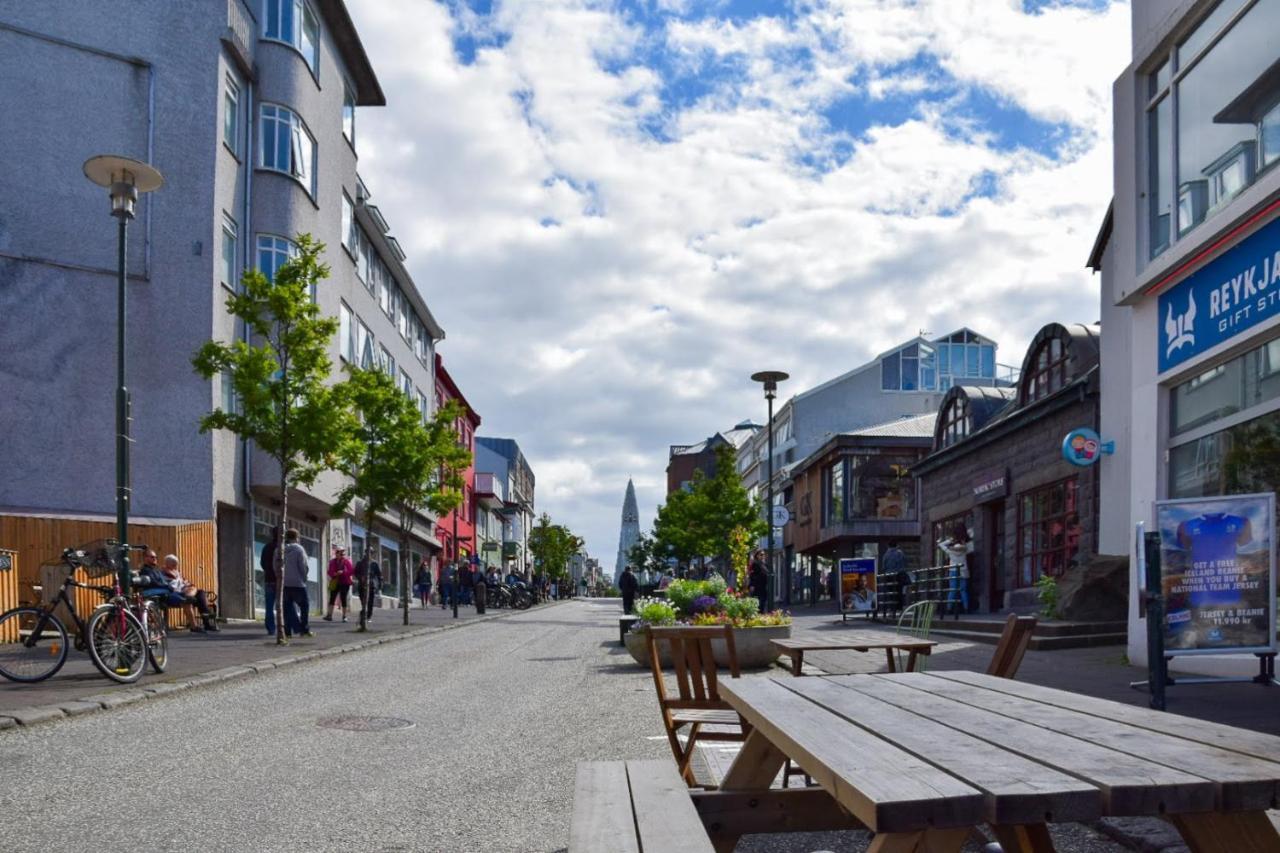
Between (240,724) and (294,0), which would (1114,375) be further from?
(294,0)

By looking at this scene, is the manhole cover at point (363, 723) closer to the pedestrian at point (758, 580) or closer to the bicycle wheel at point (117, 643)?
the bicycle wheel at point (117, 643)

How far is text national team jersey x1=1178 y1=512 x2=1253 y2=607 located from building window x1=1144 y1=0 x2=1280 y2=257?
3.77 metres

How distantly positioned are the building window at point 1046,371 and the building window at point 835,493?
20630 millimetres

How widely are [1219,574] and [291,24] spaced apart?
2430 cm

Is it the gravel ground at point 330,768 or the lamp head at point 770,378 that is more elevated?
the lamp head at point 770,378

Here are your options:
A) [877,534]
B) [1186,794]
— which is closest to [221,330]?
[1186,794]

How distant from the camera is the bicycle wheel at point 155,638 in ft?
42.9

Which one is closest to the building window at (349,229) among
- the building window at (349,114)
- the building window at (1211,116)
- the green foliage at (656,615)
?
the building window at (349,114)

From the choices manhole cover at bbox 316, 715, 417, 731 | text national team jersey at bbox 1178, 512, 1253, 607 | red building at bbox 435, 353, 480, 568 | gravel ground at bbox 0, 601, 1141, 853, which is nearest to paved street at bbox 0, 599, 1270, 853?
gravel ground at bbox 0, 601, 1141, 853

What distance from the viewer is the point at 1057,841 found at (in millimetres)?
5652

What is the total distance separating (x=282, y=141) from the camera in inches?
1109

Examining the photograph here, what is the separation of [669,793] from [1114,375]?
19.5 metres

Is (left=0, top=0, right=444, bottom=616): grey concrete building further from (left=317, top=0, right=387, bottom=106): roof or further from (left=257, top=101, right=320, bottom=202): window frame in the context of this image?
(left=317, top=0, right=387, bottom=106): roof

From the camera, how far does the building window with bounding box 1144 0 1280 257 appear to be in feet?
40.3
